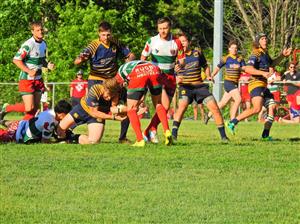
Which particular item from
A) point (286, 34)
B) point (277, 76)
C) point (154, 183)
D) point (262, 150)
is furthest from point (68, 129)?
point (286, 34)

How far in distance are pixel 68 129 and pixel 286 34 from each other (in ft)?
85.1

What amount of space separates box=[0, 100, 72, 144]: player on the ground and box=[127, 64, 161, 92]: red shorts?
132 cm

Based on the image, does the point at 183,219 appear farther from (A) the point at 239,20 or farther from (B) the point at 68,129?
(A) the point at 239,20

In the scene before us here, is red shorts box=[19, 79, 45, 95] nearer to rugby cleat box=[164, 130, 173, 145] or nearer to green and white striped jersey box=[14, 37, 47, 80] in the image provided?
green and white striped jersey box=[14, 37, 47, 80]

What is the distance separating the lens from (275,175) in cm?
1167

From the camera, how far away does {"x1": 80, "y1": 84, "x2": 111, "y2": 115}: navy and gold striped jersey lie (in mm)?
15391

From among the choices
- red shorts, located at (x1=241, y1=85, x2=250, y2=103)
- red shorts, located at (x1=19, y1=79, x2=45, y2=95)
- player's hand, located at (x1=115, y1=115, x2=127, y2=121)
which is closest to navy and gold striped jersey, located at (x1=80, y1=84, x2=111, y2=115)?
player's hand, located at (x1=115, y1=115, x2=127, y2=121)

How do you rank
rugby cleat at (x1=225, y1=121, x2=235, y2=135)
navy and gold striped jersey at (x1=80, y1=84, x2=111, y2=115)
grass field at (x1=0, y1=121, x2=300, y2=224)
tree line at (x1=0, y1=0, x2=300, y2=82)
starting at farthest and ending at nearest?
tree line at (x1=0, y1=0, x2=300, y2=82)
rugby cleat at (x1=225, y1=121, x2=235, y2=135)
navy and gold striped jersey at (x1=80, y1=84, x2=111, y2=115)
grass field at (x1=0, y1=121, x2=300, y2=224)

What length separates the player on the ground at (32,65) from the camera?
1737cm

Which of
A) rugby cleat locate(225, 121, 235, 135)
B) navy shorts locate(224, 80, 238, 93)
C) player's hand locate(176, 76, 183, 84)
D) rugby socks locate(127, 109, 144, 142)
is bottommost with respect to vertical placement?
rugby cleat locate(225, 121, 235, 135)

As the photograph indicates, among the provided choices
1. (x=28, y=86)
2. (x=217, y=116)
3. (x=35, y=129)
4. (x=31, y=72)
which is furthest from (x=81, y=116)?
(x=217, y=116)

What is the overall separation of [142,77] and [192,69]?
362 centimetres

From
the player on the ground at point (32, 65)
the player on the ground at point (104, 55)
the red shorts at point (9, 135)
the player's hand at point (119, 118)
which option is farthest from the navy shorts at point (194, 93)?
the red shorts at point (9, 135)

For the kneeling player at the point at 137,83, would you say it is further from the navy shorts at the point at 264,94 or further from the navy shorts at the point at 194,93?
the navy shorts at the point at 264,94
